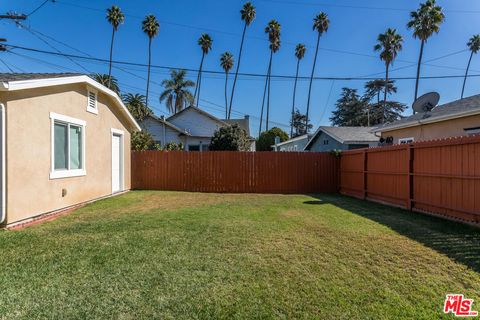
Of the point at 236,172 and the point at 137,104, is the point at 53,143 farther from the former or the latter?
the point at 137,104

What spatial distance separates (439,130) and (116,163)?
1228 centimetres

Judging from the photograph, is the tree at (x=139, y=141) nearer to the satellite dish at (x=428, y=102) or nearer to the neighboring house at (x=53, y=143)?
the neighboring house at (x=53, y=143)

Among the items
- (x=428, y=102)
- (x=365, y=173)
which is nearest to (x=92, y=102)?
(x=365, y=173)

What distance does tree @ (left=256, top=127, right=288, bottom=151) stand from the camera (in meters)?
38.3

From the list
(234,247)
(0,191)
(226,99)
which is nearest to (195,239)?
(234,247)

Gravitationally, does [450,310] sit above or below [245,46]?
below

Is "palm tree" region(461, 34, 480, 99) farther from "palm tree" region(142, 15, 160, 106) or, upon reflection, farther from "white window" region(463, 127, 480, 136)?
"palm tree" region(142, 15, 160, 106)

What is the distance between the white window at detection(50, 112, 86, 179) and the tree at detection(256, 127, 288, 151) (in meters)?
30.8

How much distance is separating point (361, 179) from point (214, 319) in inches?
380

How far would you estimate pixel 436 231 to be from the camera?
5.72 m

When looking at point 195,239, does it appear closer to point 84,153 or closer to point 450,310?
point 450,310

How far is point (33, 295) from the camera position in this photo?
3137 millimetres

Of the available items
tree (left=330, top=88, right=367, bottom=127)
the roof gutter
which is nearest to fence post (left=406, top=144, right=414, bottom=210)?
the roof gutter

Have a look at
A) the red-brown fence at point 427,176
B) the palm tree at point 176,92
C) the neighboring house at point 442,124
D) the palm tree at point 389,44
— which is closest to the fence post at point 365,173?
the red-brown fence at point 427,176
